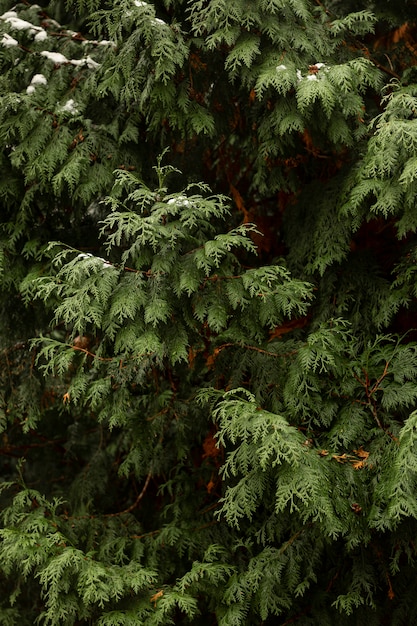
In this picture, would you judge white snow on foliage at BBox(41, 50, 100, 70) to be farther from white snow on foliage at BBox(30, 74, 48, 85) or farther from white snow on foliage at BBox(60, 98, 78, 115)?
white snow on foliage at BBox(60, 98, 78, 115)

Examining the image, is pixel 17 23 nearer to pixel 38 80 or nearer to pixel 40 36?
pixel 40 36

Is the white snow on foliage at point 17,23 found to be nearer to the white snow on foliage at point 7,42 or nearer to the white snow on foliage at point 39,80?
the white snow on foliage at point 7,42

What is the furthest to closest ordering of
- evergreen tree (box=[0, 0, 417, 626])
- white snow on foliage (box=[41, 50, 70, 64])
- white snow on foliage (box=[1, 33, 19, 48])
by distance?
white snow on foliage (box=[41, 50, 70, 64]) → white snow on foliage (box=[1, 33, 19, 48]) → evergreen tree (box=[0, 0, 417, 626])

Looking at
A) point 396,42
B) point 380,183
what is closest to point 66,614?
point 380,183

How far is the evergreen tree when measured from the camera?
10.7ft

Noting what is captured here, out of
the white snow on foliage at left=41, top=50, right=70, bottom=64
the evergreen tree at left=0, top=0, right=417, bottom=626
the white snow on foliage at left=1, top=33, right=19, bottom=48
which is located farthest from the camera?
the white snow on foliage at left=41, top=50, right=70, bottom=64

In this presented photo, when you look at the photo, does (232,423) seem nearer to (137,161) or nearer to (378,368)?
(378,368)

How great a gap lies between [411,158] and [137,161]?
1.62 m

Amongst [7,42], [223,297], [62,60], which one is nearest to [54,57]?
[62,60]

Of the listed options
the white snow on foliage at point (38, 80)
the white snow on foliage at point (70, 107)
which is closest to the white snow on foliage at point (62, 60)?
the white snow on foliage at point (38, 80)

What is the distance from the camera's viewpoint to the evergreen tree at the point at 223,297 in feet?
10.7

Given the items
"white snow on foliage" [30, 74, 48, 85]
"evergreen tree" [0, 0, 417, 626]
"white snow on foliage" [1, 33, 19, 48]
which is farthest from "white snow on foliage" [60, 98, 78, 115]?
"white snow on foliage" [1, 33, 19, 48]

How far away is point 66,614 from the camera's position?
3.60 m

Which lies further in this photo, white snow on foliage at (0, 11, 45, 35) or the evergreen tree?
white snow on foliage at (0, 11, 45, 35)
